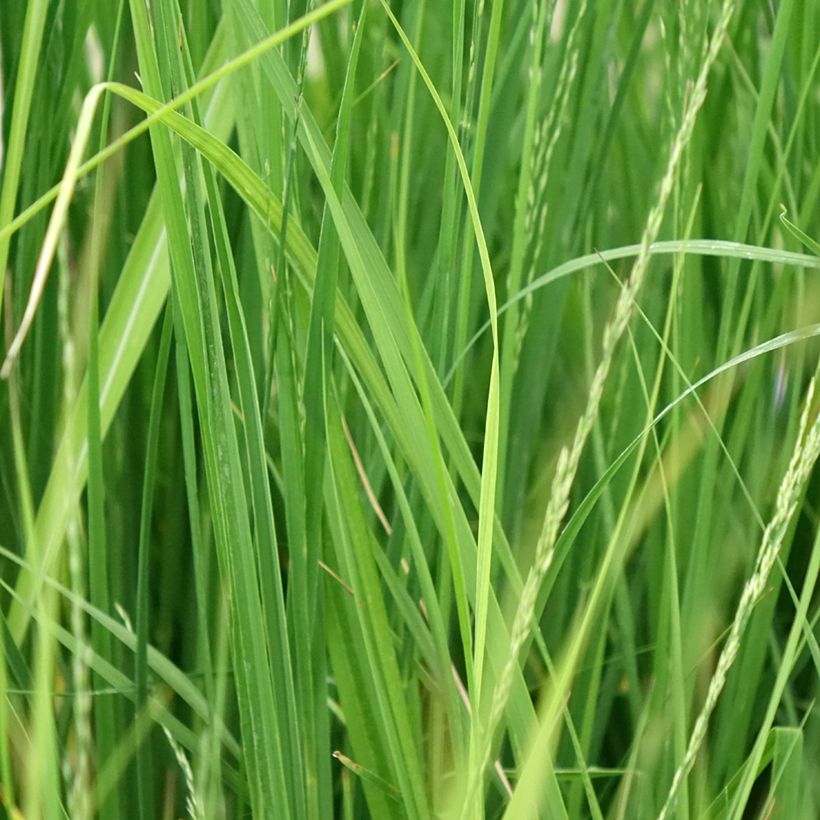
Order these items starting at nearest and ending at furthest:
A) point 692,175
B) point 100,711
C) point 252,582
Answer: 1. point 252,582
2. point 100,711
3. point 692,175

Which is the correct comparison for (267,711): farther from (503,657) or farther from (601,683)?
(601,683)

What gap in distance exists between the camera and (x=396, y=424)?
0.37 m

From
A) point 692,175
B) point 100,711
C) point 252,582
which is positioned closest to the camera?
point 252,582

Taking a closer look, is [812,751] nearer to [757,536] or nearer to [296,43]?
[757,536]

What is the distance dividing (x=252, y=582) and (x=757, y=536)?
328mm

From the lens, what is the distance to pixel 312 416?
0.37 metres

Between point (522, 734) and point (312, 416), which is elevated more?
point (312, 416)

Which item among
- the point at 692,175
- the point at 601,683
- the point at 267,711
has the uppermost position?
the point at 692,175

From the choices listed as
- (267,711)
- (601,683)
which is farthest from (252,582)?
(601,683)

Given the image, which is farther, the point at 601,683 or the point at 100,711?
the point at 601,683

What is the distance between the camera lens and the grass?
1.11ft

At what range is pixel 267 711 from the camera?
0.34 metres

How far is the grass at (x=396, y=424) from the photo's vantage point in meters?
0.34

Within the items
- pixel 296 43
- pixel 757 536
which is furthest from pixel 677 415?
pixel 296 43
